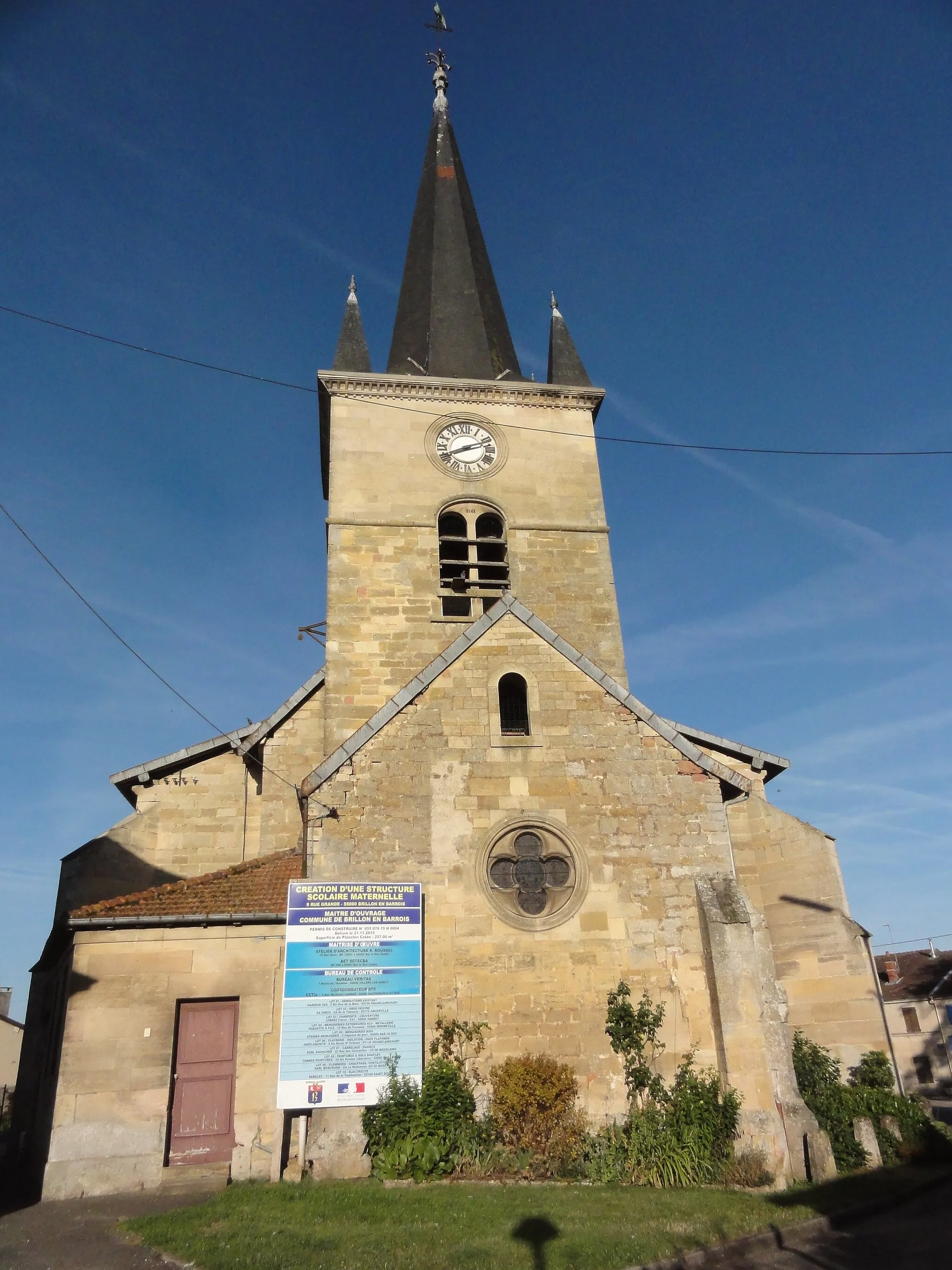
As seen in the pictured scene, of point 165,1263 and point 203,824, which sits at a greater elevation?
point 203,824

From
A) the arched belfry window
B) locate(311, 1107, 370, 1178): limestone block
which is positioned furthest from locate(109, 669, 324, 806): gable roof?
locate(311, 1107, 370, 1178): limestone block

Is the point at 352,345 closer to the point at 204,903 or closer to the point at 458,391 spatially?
the point at 458,391

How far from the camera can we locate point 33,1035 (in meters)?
15.7

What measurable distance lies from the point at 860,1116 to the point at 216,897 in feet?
29.1

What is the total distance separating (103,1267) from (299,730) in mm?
10273

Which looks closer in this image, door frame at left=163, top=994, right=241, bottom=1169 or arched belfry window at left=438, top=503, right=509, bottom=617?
door frame at left=163, top=994, right=241, bottom=1169

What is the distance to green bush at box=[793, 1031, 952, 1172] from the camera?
10.7 metres

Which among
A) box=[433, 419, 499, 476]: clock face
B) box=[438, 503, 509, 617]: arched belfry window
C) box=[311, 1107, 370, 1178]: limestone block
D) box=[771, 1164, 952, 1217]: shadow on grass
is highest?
box=[433, 419, 499, 476]: clock face

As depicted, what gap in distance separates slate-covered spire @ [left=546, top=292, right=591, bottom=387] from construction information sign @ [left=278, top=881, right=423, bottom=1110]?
1496 centimetres

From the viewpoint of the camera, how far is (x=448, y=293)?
2364 centimetres

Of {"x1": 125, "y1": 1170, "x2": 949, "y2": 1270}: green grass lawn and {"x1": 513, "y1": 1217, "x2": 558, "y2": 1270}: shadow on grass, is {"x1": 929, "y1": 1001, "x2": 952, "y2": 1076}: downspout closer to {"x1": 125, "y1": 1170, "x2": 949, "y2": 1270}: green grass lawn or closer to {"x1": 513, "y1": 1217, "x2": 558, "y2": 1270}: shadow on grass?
{"x1": 125, "y1": 1170, "x2": 949, "y2": 1270}: green grass lawn

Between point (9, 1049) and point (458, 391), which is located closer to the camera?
point (458, 391)

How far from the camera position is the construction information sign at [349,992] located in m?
9.98

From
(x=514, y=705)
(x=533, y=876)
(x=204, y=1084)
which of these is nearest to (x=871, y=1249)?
(x=533, y=876)
